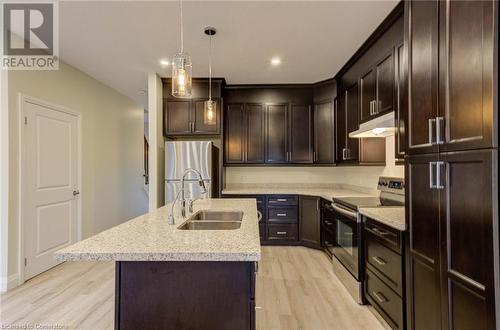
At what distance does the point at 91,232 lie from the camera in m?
4.06

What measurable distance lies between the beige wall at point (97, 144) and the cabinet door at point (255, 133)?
233cm

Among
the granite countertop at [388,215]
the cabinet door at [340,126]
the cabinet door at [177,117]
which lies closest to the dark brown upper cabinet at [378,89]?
the cabinet door at [340,126]

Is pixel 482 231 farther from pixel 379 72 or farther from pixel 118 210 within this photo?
pixel 118 210

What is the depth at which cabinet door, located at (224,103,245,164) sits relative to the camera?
14.6 feet

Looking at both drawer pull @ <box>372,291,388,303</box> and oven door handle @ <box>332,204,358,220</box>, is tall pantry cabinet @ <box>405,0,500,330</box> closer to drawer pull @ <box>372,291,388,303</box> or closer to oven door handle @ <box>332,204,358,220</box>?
drawer pull @ <box>372,291,388,303</box>

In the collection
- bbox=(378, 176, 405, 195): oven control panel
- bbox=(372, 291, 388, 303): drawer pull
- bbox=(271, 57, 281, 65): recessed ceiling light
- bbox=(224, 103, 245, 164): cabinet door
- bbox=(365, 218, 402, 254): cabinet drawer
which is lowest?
bbox=(372, 291, 388, 303): drawer pull

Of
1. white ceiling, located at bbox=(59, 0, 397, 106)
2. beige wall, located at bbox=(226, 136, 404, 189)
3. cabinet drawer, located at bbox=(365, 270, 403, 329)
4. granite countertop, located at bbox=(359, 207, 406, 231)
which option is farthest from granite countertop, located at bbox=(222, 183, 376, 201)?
white ceiling, located at bbox=(59, 0, 397, 106)

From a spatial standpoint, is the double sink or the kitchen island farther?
the double sink

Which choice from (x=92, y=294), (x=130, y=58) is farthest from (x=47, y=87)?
(x=92, y=294)

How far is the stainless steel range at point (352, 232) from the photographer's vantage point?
2.48 metres

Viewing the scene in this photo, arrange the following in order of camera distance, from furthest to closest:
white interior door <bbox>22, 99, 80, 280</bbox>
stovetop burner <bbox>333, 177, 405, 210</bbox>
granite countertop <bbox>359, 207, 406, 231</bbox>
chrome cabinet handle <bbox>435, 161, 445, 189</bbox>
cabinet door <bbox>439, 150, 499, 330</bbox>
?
white interior door <bbox>22, 99, 80, 280</bbox> < stovetop burner <bbox>333, 177, 405, 210</bbox> < granite countertop <bbox>359, 207, 406, 231</bbox> < chrome cabinet handle <bbox>435, 161, 445, 189</bbox> < cabinet door <bbox>439, 150, 499, 330</bbox>

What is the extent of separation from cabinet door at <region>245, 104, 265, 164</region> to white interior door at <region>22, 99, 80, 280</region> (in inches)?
97.5

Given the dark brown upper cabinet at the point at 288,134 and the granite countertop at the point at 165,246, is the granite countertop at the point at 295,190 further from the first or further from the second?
the granite countertop at the point at 165,246

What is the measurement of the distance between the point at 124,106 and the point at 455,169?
5165 mm
